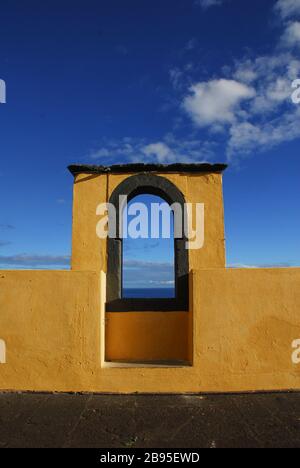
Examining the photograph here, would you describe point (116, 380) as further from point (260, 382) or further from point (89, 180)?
point (89, 180)

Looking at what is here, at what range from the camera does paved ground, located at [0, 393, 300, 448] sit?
352 cm

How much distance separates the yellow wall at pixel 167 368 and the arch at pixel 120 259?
23.8 inches

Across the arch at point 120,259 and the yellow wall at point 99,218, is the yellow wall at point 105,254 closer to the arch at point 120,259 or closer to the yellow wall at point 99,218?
the yellow wall at point 99,218

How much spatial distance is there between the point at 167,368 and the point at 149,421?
3.44 ft

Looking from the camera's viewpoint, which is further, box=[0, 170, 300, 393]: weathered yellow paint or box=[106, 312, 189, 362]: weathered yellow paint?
box=[106, 312, 189, 362]: weathered yellow paint

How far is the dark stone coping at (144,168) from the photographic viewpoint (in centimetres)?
605

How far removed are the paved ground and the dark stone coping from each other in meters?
3.63

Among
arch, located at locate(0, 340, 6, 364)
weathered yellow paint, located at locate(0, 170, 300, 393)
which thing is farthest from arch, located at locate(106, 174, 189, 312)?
arch, located at locate(0, 340, 6, 364)

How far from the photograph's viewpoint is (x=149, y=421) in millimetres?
4012

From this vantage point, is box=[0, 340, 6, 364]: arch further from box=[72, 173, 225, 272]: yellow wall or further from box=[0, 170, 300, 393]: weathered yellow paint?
box=[72, 173, 225, 272]: yellow wall

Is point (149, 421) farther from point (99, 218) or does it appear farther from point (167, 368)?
point (99, 218)

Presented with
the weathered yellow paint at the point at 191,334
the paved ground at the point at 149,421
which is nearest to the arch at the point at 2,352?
the weathered yellow paint at the point at 191,334

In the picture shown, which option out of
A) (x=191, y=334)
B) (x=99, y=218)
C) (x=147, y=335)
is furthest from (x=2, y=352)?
(x=191, y=334)
